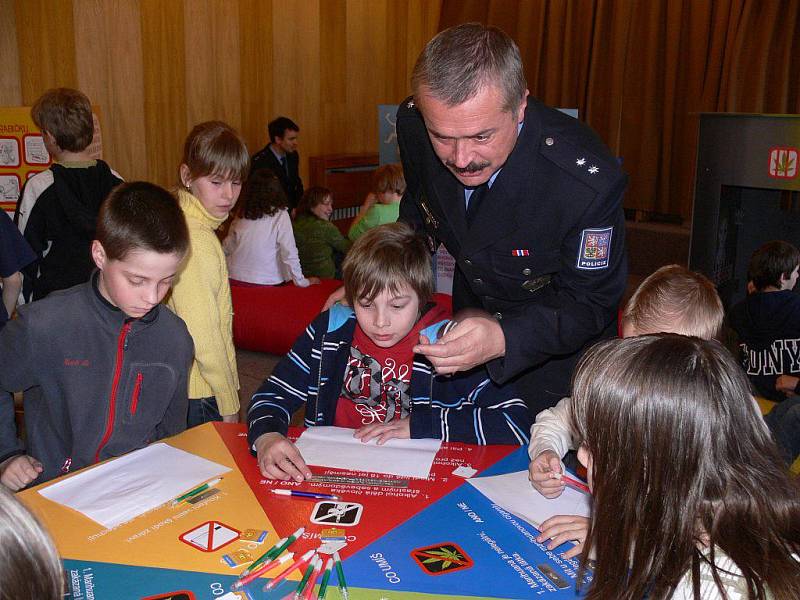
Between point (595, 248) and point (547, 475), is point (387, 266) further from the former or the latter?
point (547, 475)

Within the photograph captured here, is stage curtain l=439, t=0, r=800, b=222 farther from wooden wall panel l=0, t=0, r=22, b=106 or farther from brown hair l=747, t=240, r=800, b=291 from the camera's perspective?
wooden wall panel l=0, t=0, r=22, b=106

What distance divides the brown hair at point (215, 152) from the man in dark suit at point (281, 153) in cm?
437

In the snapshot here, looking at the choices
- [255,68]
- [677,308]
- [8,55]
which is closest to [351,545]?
[677,308]

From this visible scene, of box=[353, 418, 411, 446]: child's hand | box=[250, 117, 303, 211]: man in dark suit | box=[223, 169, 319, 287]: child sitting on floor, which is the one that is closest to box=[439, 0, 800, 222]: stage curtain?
box=[250, 117, 303, 211]: man in dark suit

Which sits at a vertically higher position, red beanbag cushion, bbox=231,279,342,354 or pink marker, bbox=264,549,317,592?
pink marker, bbox=264,549,317,592

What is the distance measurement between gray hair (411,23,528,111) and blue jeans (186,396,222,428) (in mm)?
1602

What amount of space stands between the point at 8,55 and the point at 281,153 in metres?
2.54

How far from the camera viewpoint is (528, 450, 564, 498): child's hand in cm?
163

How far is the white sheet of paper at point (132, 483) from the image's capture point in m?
1.54

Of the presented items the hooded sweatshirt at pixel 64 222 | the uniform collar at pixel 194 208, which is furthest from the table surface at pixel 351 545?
the hooded sweatshirt at pixel 64 222

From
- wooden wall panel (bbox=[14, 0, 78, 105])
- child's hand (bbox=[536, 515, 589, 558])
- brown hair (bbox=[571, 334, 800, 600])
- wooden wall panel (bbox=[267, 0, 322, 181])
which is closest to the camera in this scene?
brown hair (bbox=[571, 334, 800, 600])

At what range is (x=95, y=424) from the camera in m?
2.05

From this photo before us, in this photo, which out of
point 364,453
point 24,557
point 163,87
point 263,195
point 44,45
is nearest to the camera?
point 24,557

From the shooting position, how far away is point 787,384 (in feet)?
11.6
